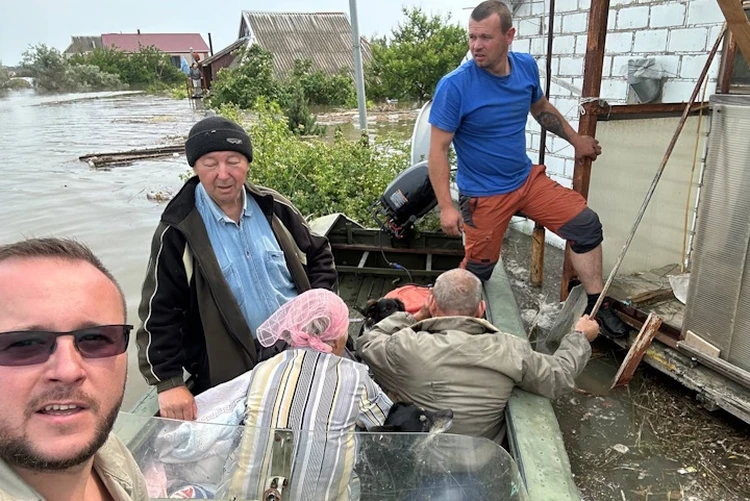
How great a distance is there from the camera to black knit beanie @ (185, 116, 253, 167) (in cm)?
232

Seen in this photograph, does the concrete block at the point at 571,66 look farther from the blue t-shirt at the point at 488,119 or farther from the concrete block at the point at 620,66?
the blue t-shirt at the point at 488,119

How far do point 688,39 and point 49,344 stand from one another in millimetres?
4678

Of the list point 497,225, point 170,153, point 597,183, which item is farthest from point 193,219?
point 170,153

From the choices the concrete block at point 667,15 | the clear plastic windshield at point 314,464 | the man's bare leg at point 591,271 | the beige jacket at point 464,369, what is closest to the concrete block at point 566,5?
the concrete block at point 667,15

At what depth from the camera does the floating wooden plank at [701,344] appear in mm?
3021

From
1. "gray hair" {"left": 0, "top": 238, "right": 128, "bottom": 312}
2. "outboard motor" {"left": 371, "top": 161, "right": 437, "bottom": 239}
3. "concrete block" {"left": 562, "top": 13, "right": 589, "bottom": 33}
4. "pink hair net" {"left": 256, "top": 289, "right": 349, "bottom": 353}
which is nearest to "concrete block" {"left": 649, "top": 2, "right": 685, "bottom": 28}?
"concrete block" {"left": 562, "top": 13, "right": 589, "bottom": 33}

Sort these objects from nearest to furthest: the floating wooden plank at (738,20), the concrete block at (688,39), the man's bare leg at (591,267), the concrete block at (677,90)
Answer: the floating wooden plank at (738,20), the man's bare leg at (591,267), the concrete block at (688,39), the concrete block at (677,90)

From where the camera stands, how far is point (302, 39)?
32.4 m

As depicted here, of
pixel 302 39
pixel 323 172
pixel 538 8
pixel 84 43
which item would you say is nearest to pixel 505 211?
pixel 538 8

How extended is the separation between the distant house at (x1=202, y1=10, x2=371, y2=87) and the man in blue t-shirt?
27844 mm

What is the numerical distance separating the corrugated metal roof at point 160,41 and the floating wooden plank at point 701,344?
7165 cm

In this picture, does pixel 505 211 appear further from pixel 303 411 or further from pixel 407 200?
pixel 303 411

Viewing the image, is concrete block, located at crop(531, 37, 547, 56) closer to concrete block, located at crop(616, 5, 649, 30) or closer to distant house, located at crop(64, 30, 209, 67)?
concrete block, located at crop(616, 5, 649, 30)

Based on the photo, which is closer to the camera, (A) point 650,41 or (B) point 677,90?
(B) point 677,90
